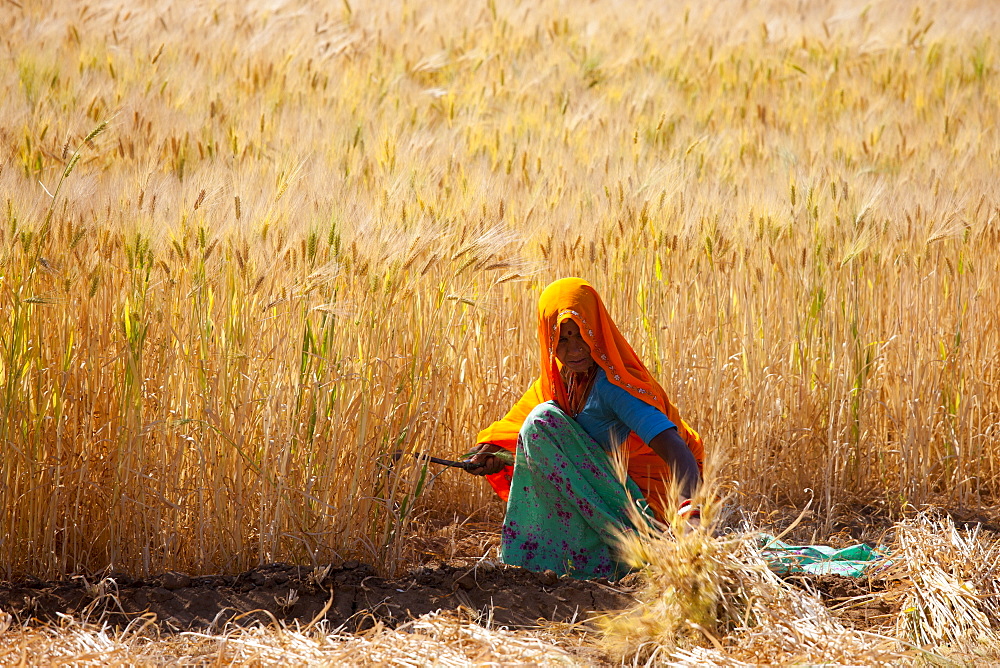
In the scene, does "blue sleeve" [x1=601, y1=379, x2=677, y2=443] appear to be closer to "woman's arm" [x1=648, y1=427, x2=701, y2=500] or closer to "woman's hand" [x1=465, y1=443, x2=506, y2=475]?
"woman's arm" [x1=648, y1=427, x2=701, y2=500]

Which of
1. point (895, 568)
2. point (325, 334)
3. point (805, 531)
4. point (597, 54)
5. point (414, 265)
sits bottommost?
point (805, 531)

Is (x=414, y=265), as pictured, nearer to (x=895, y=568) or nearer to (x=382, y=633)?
(x=382, y=633)

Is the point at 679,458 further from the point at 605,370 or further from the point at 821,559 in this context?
the point at 821,559

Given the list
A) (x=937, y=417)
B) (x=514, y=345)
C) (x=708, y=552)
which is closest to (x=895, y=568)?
(x=708, y=552)

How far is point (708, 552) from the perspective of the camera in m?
2.00

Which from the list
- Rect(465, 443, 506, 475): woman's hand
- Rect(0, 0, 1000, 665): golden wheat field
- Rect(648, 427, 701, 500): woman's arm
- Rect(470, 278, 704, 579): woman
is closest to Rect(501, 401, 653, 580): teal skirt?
Rect(470, 278, 704, 579): woman

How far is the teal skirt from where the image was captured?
256 centimetres

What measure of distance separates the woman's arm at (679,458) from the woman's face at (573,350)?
0.96 feet

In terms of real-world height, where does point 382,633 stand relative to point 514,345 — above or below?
below

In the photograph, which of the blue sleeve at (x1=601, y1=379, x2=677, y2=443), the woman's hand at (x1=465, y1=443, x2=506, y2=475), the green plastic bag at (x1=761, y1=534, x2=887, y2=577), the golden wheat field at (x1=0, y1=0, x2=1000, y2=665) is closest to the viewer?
the golden wheat field at (x1=0, y1=0, x2=1000, y2=665)

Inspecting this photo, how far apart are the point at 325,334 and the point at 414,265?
12.5 inches

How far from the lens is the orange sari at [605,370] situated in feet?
8.11

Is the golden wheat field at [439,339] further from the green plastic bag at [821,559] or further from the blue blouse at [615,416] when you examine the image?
the blue blouse at [615,416]

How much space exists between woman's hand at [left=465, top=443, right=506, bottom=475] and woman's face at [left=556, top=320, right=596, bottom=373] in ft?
1.27
